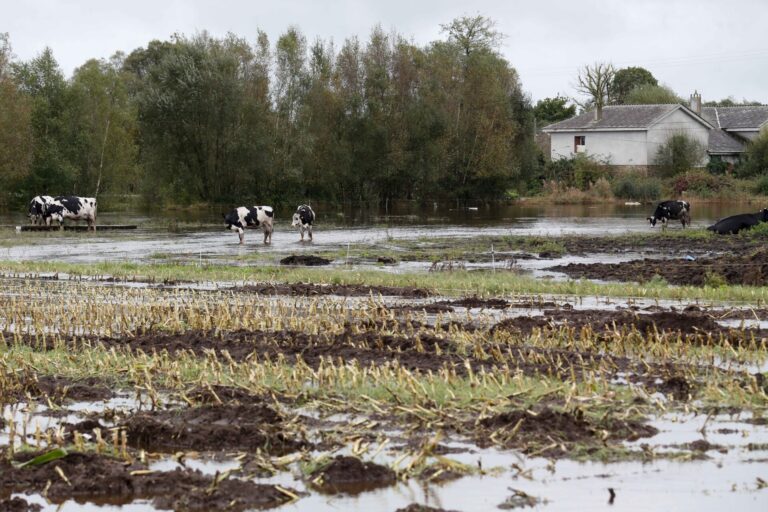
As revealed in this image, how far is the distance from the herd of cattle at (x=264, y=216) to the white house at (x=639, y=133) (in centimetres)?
4201

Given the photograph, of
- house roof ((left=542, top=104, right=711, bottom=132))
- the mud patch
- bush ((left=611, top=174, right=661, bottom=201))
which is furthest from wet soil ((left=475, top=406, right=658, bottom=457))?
house roof ((left=542, top=104, right=711, bottom=132))

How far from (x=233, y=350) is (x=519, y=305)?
6.78 meters

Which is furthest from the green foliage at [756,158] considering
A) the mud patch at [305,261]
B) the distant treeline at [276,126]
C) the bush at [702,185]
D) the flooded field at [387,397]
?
the flooded field at [387,397]

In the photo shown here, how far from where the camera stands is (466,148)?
278 ft

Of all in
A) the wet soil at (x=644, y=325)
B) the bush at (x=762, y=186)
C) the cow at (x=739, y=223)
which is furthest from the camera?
the bush at (x=762, y=186)

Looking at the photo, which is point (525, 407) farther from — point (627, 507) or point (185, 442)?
point (185, 442)

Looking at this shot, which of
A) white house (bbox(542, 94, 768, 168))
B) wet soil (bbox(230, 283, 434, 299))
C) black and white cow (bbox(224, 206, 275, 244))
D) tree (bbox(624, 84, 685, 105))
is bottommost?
wet soil (bbox(230, 283, 434, 299))

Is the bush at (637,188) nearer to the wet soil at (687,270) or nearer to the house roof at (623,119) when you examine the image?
the house roof at (623,119)

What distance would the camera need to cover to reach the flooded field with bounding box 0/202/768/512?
8.25 meters

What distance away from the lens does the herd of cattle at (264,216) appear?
124 feet

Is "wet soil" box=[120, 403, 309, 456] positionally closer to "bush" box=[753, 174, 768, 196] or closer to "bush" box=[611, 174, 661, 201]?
"bush" box=[611, 174, 661, 201]

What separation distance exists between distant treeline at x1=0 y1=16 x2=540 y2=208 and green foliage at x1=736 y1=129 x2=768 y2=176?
17.1 m

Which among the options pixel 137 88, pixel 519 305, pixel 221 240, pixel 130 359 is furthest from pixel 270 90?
pixel 130 359

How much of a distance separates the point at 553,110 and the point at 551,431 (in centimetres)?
11146
